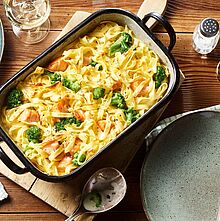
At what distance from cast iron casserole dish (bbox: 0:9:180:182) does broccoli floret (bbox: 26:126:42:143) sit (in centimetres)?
8

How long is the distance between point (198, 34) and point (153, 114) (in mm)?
442

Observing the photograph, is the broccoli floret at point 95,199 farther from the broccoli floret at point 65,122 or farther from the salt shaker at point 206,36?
the salt shaker at point 206,36

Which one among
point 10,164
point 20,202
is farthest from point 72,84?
point 20,202

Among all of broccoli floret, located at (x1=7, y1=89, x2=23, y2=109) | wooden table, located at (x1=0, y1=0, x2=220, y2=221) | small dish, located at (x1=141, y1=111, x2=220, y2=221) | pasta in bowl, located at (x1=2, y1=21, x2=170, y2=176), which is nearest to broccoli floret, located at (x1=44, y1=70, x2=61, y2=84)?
pasta in bowl, located at (x1=2, y1=21, x2=170, y2=176)

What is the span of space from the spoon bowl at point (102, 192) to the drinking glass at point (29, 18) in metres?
0.62

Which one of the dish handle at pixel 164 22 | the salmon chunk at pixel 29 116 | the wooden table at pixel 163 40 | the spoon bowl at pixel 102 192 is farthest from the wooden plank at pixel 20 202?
the dish handle at pixel 164 22

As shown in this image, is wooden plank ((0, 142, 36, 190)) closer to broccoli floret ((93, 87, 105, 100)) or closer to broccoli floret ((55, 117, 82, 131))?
broccoli floret ((55, 117, 82, 131))

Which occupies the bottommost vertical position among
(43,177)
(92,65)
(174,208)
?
(174,208)

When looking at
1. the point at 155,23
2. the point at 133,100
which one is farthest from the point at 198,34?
the point at 133,100

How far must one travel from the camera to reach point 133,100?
2.38m

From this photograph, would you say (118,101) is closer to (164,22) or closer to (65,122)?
(65,122)

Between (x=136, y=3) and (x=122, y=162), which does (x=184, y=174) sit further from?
(x=136, y=3)

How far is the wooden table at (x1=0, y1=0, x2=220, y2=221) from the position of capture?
249 centimetres

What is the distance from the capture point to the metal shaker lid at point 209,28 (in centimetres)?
254
